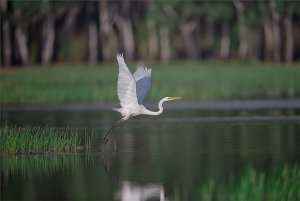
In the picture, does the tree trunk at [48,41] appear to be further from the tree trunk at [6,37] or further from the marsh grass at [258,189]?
the marsh grass at [258,189]

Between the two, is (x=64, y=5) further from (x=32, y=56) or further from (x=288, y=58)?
(x=288, y=58)

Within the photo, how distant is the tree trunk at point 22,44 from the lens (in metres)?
51.4

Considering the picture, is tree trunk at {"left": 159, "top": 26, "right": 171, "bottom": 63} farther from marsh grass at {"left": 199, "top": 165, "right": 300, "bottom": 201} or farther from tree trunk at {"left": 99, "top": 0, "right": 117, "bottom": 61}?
marsh grass at {"left": 199, "top": 165, "right": 300, "bottom": 201}

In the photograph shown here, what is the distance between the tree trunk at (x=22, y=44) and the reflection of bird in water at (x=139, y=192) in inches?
1442

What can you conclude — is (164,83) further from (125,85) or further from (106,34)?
(125,85)

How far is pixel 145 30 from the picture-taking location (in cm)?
5497

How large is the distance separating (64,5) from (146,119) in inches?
924

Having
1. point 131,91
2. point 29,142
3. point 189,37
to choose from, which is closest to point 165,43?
point 189,37

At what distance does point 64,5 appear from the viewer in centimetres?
5228

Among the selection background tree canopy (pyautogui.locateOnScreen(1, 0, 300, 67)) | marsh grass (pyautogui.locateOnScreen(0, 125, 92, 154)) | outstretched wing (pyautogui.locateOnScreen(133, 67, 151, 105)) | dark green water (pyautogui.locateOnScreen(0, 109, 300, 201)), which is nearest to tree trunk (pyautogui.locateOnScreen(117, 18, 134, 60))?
background tree canopy (pyautogui.locateOnScreen(1, 0, 300, 67))

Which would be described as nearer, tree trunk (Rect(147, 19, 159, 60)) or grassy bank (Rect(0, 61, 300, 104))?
grassy bank (Rect(0, 61, 300, 104))

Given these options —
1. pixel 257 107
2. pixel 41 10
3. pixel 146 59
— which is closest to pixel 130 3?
pixel 146 59

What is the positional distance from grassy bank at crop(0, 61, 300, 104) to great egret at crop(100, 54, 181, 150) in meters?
12.8

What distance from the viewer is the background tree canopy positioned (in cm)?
5128
